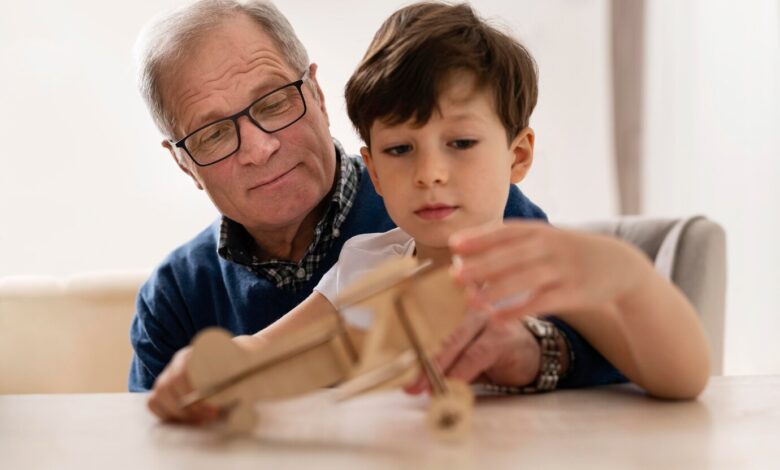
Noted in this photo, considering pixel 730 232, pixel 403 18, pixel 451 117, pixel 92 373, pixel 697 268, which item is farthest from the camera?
pixel 730 232

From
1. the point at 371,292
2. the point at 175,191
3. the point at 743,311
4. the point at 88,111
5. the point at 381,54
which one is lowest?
the point at 743,311

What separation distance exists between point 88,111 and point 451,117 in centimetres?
270

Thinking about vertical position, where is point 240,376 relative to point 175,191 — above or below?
above

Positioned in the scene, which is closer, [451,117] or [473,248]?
[473,248]

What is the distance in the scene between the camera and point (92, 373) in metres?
2.41

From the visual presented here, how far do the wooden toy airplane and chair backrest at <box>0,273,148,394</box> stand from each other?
6.08 ft

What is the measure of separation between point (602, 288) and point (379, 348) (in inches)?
6.6

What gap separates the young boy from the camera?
0.63 metres

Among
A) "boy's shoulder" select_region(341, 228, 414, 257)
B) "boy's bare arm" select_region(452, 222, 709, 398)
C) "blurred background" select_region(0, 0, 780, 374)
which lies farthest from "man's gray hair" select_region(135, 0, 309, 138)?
"blurred background" select_region(0, 0, 780, 374)

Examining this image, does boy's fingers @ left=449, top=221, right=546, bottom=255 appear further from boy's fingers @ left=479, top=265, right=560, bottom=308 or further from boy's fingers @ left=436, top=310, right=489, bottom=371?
boy's fingers @ left=436, top=310, right=489, bottom=371

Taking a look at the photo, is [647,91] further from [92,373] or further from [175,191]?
[92,373]

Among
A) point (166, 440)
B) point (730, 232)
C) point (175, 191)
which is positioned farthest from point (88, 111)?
point (166, 440)

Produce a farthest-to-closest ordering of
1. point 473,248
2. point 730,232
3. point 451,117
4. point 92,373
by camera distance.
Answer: point 730,232 < point 92,373 < point 451,117 < point 473,248

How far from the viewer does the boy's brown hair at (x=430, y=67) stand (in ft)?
3.26
